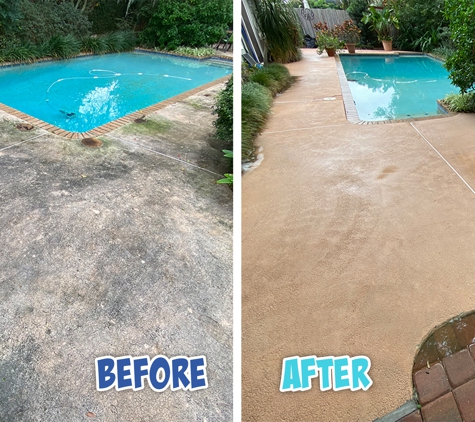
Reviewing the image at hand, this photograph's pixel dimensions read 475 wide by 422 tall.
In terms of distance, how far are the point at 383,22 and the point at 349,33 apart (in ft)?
3.37

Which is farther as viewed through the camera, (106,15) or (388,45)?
(388,45)

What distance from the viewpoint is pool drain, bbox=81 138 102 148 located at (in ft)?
13.5

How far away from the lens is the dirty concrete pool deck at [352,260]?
6.19ft

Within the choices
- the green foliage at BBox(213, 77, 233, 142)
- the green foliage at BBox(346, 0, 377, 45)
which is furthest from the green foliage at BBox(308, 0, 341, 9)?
the green foliage at BBox(213, 77, 233, 142)

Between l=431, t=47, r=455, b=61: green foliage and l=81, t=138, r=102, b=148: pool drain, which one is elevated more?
l=431, t=47, r=455, b=61: green foliage

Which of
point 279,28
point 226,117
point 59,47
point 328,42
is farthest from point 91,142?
point 328,42

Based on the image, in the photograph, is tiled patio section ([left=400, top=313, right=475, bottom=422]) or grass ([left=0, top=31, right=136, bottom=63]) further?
grass ([left=0, top=31, right=136, bottom=63])

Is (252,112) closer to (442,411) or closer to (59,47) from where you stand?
(442,411)

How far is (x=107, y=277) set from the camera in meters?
2.38

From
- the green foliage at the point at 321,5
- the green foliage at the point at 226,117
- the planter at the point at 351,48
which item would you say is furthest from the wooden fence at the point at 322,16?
the green foliage at the point at 226,117

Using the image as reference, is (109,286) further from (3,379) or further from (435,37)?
(435,37)

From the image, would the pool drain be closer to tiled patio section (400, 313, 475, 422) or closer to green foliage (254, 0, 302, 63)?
tiled patio section (400, 313, 475, 422)

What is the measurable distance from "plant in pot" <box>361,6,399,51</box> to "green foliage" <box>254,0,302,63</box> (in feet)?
11.7

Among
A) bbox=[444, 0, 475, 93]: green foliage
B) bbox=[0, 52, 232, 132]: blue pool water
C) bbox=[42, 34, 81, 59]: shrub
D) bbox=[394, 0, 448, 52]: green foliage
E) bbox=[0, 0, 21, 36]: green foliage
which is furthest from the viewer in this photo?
bbox=[394, 0, 448, 52]: green foliage
